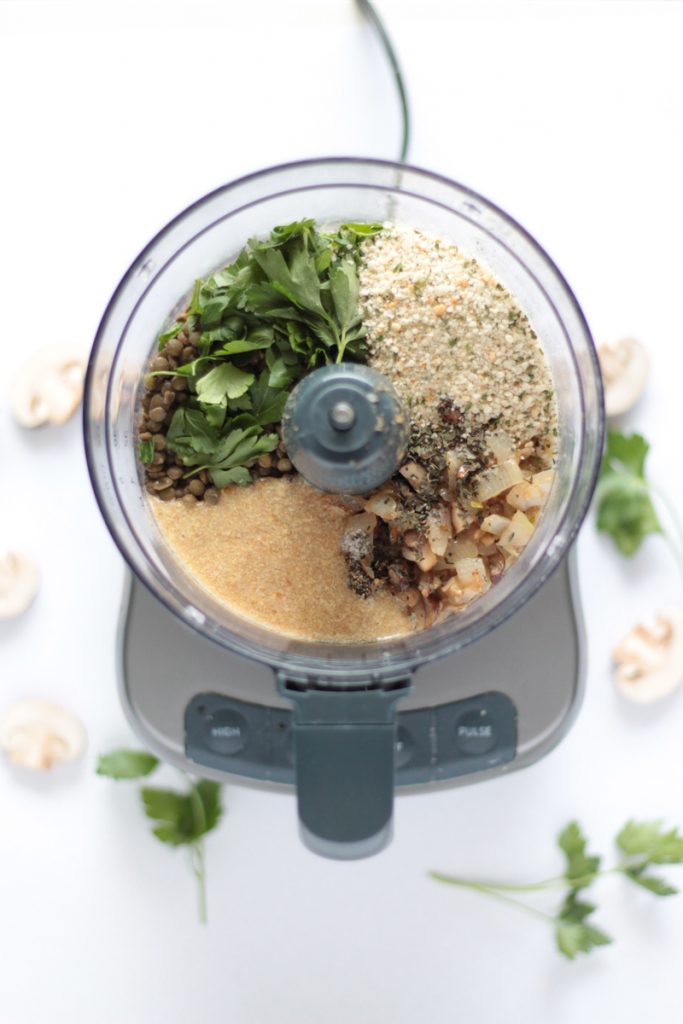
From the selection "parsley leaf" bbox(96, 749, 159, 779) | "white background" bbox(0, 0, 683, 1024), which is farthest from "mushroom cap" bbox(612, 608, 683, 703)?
"parsley leaf" bbox(96, 749, 159, 779)

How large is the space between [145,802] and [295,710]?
1.24ft

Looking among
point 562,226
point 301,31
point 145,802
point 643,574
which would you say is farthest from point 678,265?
point 145,802

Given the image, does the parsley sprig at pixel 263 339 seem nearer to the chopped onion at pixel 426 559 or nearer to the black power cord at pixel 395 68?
the chopped onion at pixel 426 559

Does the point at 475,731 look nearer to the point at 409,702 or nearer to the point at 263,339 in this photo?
the point at 409,702

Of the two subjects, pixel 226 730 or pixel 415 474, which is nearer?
pixel 415 474

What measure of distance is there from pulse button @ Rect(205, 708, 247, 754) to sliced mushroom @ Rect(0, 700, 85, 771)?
236 millimetres

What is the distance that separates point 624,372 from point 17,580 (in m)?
0.74

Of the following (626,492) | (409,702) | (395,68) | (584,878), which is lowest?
(584,878)

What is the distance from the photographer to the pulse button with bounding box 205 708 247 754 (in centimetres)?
94

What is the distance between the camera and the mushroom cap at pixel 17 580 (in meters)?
1.08

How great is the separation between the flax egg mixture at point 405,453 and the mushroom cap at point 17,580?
32cm

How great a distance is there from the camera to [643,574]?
108 centimetres

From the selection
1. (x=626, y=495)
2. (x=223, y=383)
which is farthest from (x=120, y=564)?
(x=626, y=495)

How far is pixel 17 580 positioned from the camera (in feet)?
3.55
